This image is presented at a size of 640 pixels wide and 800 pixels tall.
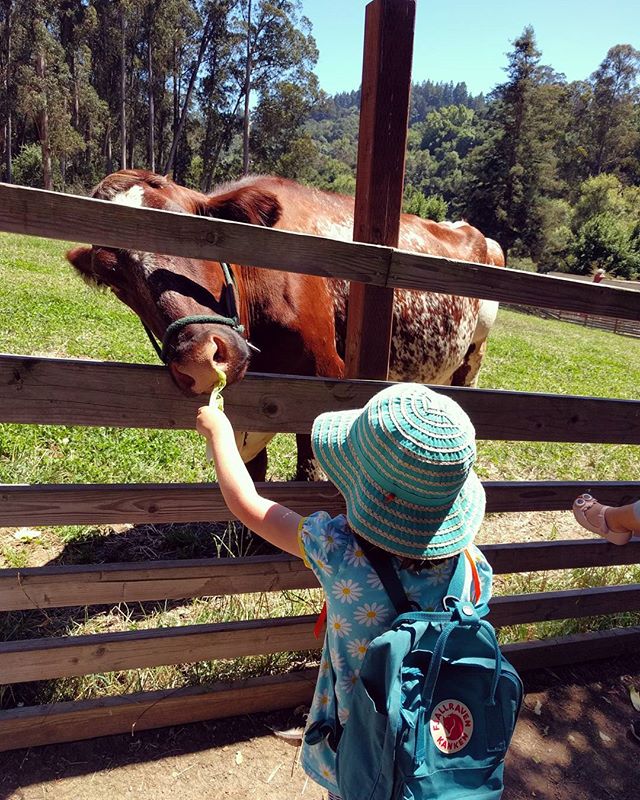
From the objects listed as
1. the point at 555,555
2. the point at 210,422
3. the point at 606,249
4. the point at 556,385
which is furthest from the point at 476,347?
the point at 606,249

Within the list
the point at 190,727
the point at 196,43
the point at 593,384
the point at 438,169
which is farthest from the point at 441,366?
the point at 438,169

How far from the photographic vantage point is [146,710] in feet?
8.33

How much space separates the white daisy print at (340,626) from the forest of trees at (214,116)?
3710cm

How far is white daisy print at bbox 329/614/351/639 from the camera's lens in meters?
1.44

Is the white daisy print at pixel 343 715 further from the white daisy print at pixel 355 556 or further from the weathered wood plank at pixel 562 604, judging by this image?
the weathered wood plank at pixel 562 604

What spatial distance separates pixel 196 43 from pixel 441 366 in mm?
46918

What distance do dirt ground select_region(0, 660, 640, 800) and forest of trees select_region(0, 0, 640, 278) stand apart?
3636cm

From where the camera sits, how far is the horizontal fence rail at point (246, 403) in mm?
2008

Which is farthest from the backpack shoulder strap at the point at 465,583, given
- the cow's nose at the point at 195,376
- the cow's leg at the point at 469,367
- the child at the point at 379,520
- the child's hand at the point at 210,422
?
the cow's leg at the point at 469,367

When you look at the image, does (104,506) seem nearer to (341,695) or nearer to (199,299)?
(199,299)

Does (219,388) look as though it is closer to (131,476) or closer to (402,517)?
(402,517)

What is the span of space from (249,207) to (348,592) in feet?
6.08

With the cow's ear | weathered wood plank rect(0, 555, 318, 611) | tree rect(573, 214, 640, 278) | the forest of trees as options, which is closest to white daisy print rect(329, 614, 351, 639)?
weathered wood plank rect(0, 555, 318, 611)

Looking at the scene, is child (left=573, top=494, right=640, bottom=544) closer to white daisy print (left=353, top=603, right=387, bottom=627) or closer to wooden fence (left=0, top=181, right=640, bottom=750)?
wooden fence (left=0, top=181, right=640, bottom=750)
